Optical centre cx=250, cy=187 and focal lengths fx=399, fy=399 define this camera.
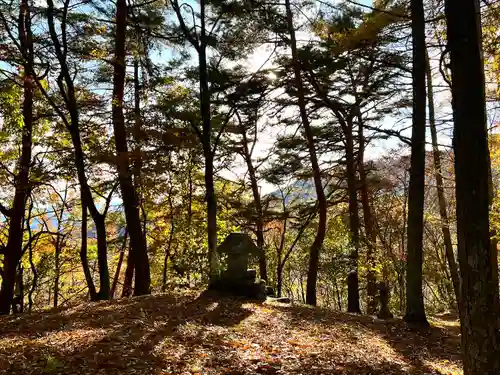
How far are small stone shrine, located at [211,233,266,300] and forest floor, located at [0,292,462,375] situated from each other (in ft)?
1.51

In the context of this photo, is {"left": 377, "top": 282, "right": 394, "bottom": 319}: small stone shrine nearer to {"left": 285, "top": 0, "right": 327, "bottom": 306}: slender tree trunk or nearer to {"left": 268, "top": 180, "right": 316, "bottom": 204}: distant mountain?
{"left": 285, "top": 0, "right": 327, "bottom": 306}: slender tree trunk

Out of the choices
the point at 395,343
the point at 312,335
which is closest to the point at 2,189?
the point at 312,335

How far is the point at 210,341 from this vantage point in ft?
17.1

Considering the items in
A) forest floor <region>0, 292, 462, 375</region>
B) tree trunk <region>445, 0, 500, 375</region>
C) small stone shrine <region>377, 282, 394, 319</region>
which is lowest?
Result: small stone shrine <region>377, 282, 394, 319</region>

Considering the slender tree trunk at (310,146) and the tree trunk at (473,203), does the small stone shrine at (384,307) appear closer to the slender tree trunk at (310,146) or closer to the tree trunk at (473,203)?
the slender tree trunk at (310,146)

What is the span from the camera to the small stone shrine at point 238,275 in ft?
27.1

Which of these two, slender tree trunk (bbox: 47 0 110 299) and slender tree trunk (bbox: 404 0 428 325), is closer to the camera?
slender tree trunk (bbox: 404 0 428 325)

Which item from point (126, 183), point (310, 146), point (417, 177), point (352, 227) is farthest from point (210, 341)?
point (352, 227)

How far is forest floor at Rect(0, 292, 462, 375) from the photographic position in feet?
13.9

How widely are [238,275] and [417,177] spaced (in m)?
4.06

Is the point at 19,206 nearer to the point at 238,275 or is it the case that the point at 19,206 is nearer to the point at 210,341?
the point at 238,275

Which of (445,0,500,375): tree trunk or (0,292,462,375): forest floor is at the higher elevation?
(445,0,500,375): tree trunk

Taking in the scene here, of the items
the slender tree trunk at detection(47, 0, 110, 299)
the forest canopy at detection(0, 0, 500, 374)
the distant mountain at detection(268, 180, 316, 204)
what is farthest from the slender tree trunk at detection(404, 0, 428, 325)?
the distant mountain at detection(268, 180, 316, 204)

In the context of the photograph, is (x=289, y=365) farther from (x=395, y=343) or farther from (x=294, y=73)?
(x=294, y=73)
